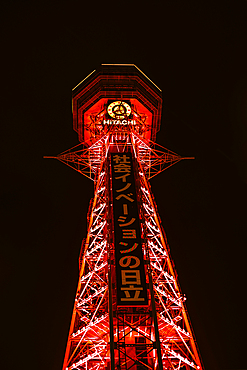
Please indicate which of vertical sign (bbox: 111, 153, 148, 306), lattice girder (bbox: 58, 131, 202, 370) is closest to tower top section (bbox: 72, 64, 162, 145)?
lattice girder (bbox: 58, 131, 202, 370)

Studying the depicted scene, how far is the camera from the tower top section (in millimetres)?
25156

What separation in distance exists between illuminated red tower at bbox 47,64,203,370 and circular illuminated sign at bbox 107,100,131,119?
6 cm

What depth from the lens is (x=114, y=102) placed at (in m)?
25.4

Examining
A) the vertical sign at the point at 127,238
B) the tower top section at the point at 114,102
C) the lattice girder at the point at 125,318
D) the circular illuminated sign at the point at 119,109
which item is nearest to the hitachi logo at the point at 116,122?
the tower top section at the point at 114,102

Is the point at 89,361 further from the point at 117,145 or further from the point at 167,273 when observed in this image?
the point at 117,145

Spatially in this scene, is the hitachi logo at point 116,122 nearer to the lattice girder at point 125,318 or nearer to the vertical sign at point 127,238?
the lattice girder at point 125,318

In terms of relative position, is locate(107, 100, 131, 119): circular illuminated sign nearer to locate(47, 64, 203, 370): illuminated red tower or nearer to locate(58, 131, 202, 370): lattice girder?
locate(47, 64, 203, 370): illuminated red tower

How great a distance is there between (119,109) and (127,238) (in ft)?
34.5

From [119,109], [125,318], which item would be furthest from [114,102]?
[125,318]

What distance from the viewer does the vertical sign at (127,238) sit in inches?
591

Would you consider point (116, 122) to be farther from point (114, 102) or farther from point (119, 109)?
point (114, 102)

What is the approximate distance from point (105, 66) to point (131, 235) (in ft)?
41.7

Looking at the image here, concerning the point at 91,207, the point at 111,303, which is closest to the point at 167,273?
the point at 111,303

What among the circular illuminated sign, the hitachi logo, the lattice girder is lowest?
the lattice girder
